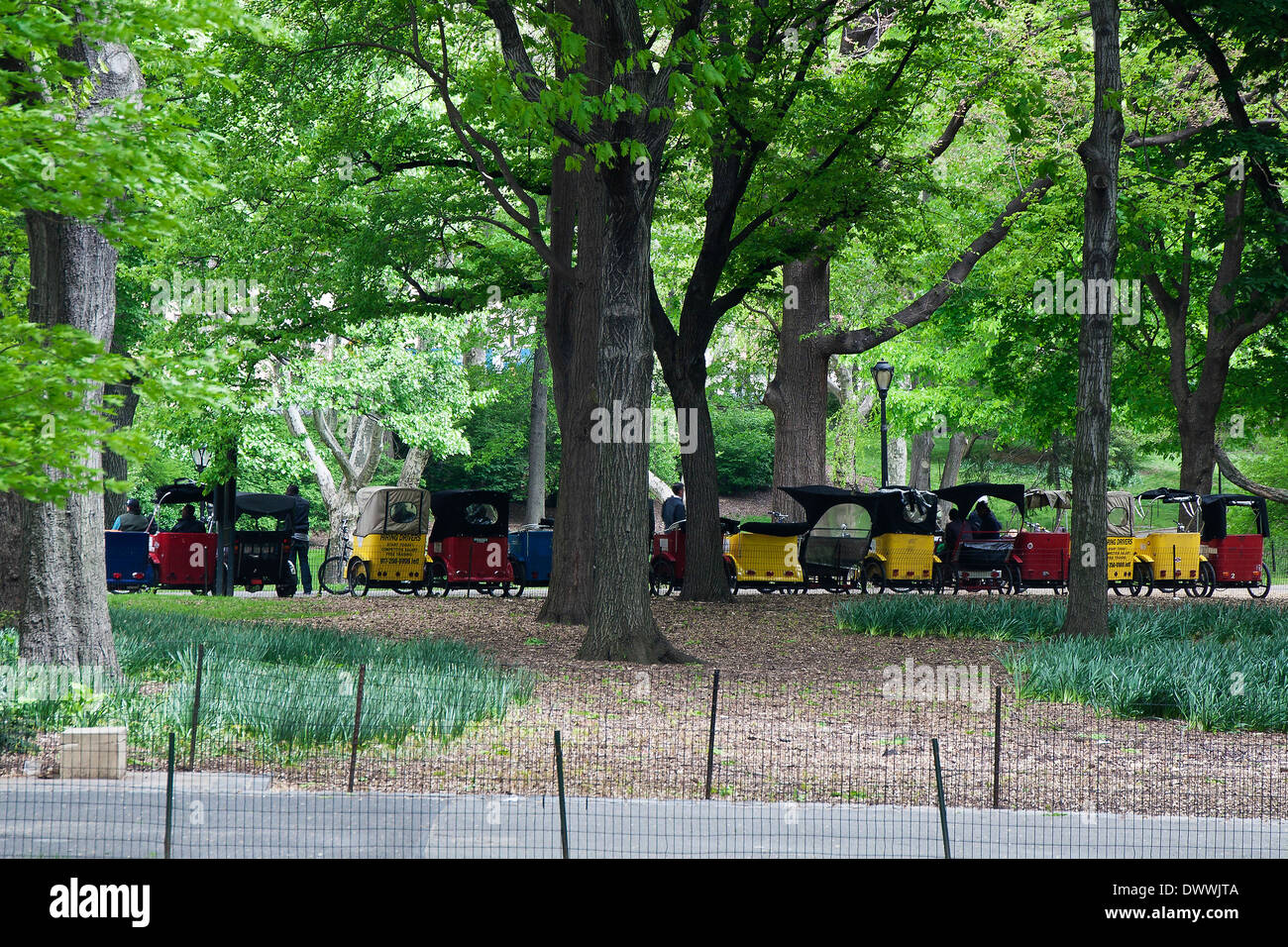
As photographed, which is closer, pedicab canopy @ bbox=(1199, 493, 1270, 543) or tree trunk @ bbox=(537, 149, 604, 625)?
tree trunk @ bbox=(537, 149, 604, 625)

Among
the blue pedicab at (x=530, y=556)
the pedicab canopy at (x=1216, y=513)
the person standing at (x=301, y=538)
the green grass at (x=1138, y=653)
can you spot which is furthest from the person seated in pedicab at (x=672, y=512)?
the pedicab canopy at (x=1216, y=513)

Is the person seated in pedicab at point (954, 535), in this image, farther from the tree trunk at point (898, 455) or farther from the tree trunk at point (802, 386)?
the tree trunk at point (898, 455)

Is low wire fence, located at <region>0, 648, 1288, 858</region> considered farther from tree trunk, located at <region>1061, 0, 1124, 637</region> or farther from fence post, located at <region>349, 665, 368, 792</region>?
tree trunk, located at <region>1061, 0, 1124, 637</region>

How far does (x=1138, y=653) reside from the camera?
14.0 meters

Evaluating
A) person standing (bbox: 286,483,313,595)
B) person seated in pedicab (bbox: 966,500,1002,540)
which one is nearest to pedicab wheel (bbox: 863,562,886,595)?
person seated in pedicab (bbox: 966,500,1002,540)

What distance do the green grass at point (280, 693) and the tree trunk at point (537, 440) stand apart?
2391cm

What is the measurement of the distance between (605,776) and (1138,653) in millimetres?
7333

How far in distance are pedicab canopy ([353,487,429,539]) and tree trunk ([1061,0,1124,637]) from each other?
12.9 metres

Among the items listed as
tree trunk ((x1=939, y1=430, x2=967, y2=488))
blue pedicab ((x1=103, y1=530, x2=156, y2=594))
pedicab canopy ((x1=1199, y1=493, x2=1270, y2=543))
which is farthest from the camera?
tree trunk ((x1=939, y1=430, x2=967, y2=488))

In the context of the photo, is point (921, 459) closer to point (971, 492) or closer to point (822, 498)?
point (971, 492)

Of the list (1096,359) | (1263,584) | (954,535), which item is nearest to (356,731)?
(1096,359)

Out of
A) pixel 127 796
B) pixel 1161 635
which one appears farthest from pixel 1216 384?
pixel 127 796

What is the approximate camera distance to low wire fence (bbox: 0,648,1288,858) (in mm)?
7523

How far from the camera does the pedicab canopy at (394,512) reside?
82.7 feet
